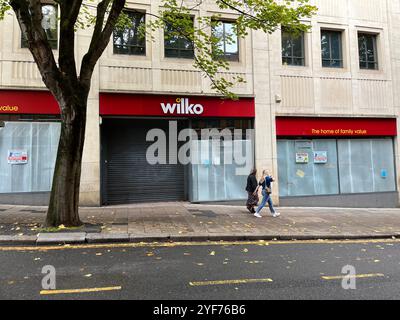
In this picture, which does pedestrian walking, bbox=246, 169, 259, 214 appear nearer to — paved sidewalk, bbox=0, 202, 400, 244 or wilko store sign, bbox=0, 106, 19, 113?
paved sidewalk, bbox=0, 202, 400, 244

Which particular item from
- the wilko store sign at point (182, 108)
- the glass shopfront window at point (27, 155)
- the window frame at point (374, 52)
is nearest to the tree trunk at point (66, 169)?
the glass shopfront window at point (27, 155)

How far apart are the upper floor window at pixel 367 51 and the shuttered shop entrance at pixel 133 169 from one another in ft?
31.9

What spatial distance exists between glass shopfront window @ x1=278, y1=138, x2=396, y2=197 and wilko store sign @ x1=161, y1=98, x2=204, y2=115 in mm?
3897

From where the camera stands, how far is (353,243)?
830 centimetres

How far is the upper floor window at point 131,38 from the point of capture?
44.6 ft

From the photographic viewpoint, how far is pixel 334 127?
15.4m

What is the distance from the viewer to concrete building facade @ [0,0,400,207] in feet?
41.9

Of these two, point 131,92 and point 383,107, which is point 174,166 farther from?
point 383,107

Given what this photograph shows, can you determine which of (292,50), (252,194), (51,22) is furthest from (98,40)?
(292,50)

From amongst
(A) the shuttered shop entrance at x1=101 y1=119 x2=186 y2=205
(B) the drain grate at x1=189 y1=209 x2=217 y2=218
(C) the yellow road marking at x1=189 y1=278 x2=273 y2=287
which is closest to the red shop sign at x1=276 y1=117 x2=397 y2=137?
(A) the shuttered shop entrance at x1=101 y1=119 x2=186 y2=205

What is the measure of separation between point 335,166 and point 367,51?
18.8 feet

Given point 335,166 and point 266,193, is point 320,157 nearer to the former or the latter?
point 335,166

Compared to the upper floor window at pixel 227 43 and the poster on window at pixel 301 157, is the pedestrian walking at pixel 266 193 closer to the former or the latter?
the poster on window at pixel 301 157
